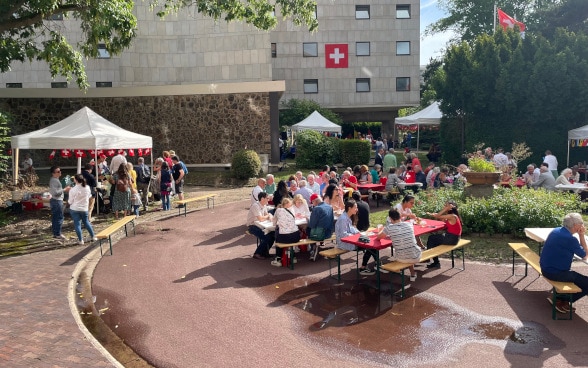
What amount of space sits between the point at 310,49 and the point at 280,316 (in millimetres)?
36155

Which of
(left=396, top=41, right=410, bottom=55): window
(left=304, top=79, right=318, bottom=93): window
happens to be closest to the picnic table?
(left=304, top=79, right=318, bottom=93): window

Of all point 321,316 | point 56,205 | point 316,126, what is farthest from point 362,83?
point 321,316

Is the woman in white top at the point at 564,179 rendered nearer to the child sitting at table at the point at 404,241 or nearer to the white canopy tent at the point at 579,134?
the white canopy tent at the point at 579,134

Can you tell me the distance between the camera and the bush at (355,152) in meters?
27.2

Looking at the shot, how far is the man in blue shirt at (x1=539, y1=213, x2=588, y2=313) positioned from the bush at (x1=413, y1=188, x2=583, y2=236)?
14.8 ft

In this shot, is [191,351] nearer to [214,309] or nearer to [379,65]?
[214,309]

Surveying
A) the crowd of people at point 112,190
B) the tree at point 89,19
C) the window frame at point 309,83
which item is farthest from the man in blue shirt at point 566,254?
the window frame at point 309,83

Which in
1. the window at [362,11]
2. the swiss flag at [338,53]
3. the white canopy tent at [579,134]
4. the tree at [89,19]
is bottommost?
the white canopy tent at [579,134]

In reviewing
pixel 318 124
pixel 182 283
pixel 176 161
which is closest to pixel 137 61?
pixel 318 124

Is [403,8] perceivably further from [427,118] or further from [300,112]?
[427,118]

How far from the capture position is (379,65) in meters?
41.6

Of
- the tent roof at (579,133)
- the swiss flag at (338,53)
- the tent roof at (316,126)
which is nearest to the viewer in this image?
the tent roof at (579,133)

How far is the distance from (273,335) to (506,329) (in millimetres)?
3289

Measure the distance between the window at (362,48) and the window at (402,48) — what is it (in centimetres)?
251
